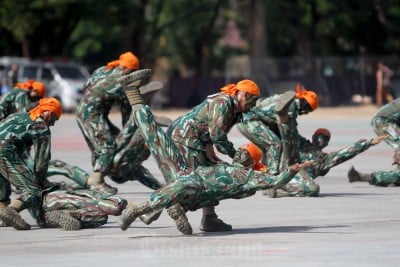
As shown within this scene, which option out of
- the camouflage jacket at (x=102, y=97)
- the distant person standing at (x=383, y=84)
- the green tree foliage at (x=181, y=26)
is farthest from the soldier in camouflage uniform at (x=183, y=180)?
the green tree foliage at (x=181, y=26)

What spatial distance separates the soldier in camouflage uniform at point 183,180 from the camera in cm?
1191

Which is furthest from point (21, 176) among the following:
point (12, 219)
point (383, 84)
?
point (383, 84)

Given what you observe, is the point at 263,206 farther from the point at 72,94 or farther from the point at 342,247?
the point at 72,94

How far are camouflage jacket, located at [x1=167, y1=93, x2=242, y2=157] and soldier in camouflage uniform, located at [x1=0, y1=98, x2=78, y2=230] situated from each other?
4.30ft

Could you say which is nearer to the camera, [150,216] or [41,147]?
[150,216]

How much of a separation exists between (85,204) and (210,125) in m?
1.50

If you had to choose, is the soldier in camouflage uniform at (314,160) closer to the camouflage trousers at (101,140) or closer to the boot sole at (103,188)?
the boot sole at (103,188)

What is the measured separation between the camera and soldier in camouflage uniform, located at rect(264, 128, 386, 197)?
16.4 meters

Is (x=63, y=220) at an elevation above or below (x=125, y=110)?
below

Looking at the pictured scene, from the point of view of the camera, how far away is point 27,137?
43.7 feet

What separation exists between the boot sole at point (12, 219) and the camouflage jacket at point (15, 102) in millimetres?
4216

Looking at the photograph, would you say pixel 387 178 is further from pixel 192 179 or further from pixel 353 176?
pixel 192 179

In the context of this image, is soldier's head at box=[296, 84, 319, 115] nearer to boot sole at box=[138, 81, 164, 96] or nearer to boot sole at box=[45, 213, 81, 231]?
boot sole at box=[138, 81, 164, 96]

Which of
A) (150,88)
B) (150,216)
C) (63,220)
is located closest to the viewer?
(150,216)
